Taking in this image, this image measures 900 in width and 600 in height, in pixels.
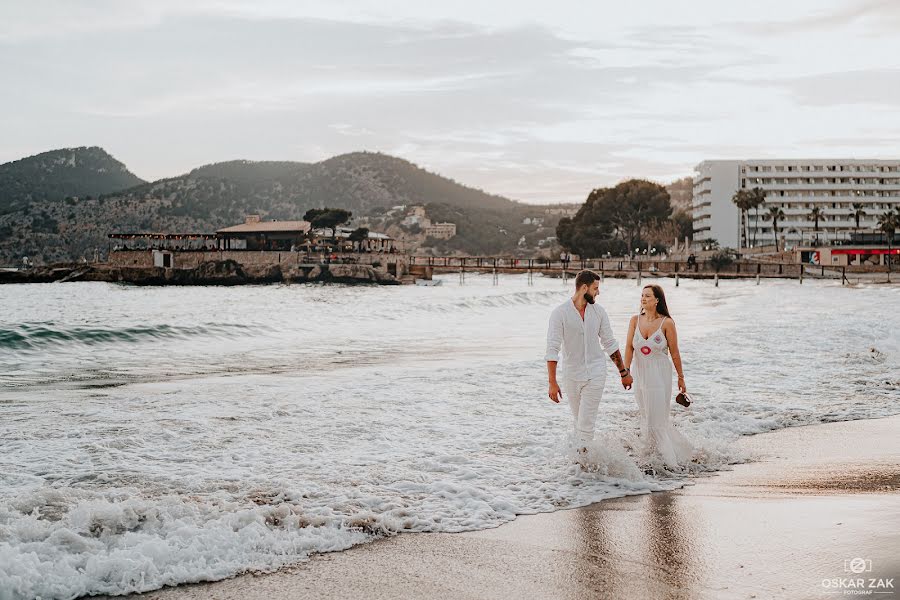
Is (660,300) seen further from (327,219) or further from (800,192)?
(800,192)

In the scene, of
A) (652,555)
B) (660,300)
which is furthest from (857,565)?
(660,300)

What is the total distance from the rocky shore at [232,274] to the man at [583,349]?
9869cm

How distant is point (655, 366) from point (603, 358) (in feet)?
1.60

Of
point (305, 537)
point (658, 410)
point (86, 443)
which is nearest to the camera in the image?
point (305, 537)

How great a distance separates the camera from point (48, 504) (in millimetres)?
5652

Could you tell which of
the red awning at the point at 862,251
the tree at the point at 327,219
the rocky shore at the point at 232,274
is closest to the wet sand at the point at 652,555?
the rocky shore at the point at 232,274

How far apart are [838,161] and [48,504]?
480 feet

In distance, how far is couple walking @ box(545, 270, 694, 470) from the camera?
6699mm

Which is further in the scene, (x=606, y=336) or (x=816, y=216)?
(x=816, y=216)

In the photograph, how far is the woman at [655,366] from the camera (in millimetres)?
6828

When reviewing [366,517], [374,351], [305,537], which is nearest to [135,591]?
[305,537]

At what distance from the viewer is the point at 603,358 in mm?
6820

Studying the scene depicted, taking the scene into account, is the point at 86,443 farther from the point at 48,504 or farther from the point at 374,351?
the point at 374,351

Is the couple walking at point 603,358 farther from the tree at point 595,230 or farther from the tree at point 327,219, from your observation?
the tree at point 595,230
